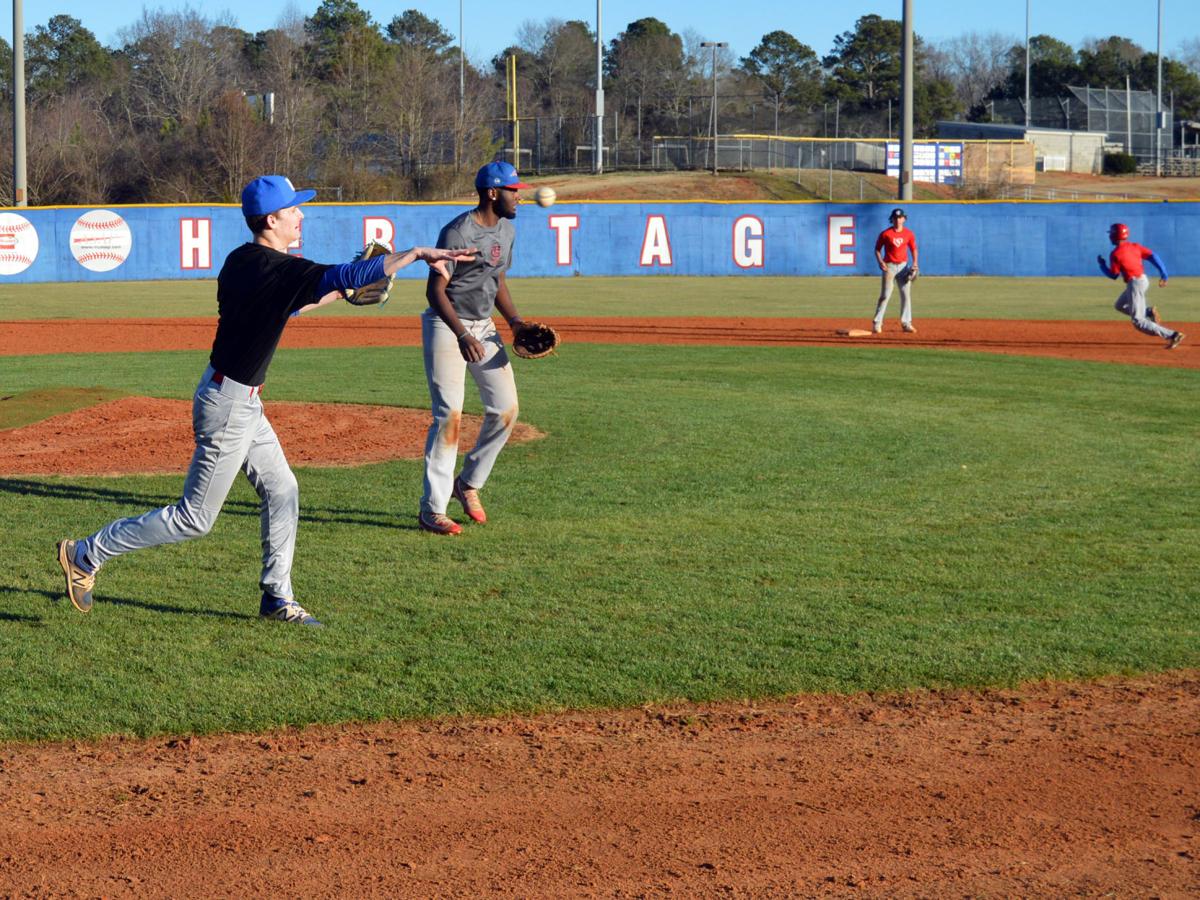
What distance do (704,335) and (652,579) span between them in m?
14.7

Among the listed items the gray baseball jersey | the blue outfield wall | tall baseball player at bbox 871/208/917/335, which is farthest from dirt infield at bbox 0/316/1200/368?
the blue outfield wall

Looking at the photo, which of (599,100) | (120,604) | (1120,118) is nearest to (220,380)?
(120,604)

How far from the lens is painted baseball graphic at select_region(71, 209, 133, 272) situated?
114 ft

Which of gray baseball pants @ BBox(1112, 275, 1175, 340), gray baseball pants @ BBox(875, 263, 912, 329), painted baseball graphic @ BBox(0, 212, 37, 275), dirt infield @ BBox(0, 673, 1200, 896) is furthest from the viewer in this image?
painted baseball graphic @ BBox(0, 212, 37, 275)

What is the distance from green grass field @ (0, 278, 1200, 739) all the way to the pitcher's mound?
445mm

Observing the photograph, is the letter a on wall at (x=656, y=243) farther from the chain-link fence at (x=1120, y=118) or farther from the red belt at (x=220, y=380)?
the chain-link fence at (x=1120, y=118)

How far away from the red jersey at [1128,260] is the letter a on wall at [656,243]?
20.0 meters

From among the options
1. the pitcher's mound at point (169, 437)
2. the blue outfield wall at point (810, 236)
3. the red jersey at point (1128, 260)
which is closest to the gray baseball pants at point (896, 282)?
the red jersey at point (1128, 260)

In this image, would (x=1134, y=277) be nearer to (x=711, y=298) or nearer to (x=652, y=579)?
(x=711, y=298)

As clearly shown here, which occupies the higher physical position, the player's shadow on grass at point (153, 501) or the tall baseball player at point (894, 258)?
the tall baseball player at point (894, 258)

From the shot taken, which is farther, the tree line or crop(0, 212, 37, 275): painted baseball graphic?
the tree line

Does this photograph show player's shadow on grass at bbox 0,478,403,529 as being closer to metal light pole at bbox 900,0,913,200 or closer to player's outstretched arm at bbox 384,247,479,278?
player's outstretched arm at bbox 384,247,479,278

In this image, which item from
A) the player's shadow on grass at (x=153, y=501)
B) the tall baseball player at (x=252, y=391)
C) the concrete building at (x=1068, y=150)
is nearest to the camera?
the tall baseball player at (x=252, y=391)

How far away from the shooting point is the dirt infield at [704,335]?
65.4 feet
